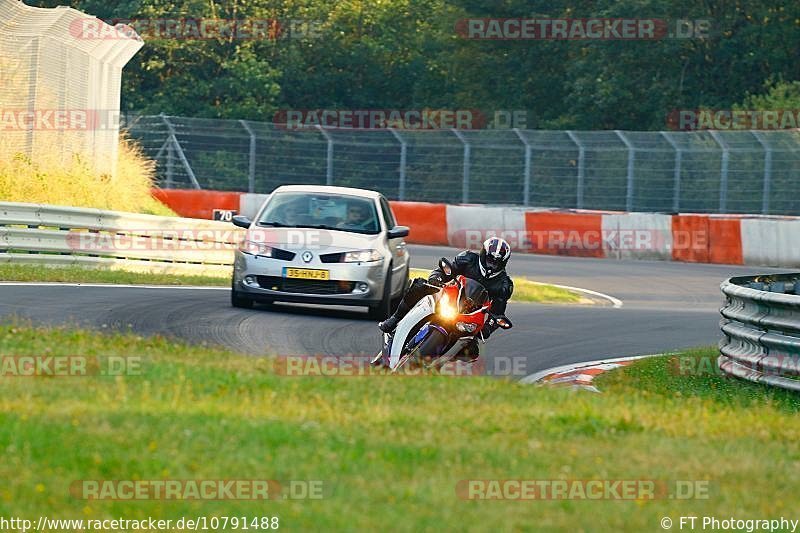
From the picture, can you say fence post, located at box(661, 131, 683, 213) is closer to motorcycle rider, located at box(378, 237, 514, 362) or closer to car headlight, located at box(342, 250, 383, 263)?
car headlight, located at box(342, 250, 383, 263)

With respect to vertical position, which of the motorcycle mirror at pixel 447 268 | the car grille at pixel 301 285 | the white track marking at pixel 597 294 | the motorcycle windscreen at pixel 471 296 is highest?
the motorcycle mirror at pixel 447 268

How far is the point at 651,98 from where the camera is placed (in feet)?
160

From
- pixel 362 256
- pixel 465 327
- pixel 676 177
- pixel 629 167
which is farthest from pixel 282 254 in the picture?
pixel 676 177

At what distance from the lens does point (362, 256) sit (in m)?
16.6

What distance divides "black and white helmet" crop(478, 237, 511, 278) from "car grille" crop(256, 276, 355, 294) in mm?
4515

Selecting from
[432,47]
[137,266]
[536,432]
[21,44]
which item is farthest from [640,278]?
[432,47]

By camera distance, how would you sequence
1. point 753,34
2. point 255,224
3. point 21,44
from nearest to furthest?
point 255,224
point 21,44
point 753,34

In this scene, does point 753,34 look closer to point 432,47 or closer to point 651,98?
point 651,98

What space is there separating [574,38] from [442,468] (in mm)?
44947

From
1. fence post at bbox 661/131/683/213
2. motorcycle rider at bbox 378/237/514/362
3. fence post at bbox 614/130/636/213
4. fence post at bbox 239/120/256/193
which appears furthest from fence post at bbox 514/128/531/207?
motorcycle rider at bbox 378/237/514/362

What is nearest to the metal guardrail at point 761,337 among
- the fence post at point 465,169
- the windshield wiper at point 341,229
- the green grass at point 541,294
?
the windshield wiper at point 341,229

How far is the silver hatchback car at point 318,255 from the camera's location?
1628 cm

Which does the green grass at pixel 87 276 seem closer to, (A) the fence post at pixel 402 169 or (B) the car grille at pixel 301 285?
(B) the car grille at pixel 301 285

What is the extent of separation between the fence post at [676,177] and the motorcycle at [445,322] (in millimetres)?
22076
